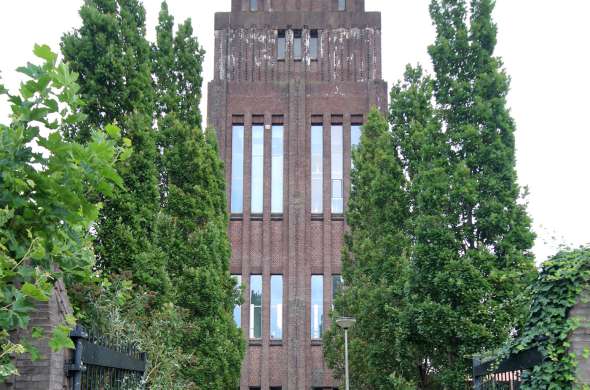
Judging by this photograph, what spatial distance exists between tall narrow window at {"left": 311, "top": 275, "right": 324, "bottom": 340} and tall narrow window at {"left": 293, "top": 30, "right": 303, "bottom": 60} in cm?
1027

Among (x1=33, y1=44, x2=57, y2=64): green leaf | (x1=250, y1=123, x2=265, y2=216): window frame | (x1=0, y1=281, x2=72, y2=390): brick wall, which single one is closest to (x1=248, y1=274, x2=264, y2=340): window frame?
(x1=250, y1=123, x2=265, y2=216): window frame

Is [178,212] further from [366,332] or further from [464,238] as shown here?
[464,238]

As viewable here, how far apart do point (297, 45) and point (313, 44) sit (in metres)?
0.75

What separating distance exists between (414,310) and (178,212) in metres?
8.04

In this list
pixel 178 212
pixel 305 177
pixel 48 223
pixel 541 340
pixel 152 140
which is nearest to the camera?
pixel 48 223

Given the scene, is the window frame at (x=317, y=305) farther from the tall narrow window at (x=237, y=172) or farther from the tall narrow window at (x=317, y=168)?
the tall narrow window at (x=237, y=172)

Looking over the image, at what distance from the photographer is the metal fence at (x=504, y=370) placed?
27.8ft

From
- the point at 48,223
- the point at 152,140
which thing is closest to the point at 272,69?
the point at 152,140

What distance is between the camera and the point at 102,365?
8227 mm

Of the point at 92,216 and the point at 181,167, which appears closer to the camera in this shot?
the point at 92,216

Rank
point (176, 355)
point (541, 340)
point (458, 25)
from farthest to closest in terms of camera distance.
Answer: point (458, 25), point (176, 355), point (541, 340)

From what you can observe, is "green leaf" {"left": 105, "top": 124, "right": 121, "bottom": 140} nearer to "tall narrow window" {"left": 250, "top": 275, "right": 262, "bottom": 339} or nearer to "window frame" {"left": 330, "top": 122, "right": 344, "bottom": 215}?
"tall narrow window" {"left": 250, "top": 275, "right": 262, "bottom": 339}

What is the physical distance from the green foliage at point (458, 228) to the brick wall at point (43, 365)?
802 cm

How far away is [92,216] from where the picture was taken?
552cm
